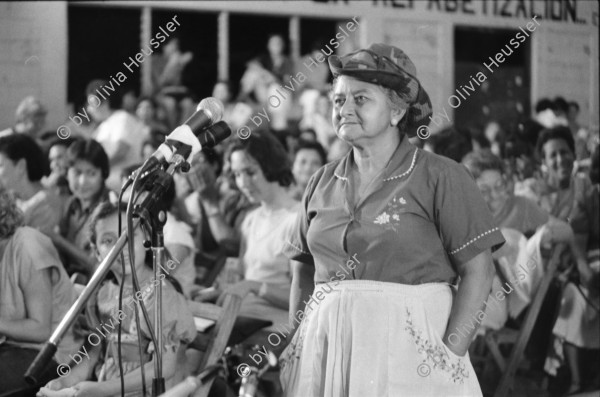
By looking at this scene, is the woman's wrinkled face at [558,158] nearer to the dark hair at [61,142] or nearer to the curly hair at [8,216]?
the dark hair at [61,142]

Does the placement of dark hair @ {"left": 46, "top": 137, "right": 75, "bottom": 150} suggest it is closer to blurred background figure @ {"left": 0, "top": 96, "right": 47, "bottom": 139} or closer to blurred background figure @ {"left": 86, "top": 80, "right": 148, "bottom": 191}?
blurred background figure @ {"left": 86, "top": 80, "right": 148, "bottom": 191}

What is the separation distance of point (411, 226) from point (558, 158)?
11.2 ft

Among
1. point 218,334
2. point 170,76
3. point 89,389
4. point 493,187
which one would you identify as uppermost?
point 170,76

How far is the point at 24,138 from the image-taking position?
5461mm

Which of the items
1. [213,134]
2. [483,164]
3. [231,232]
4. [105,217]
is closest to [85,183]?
[231,232]

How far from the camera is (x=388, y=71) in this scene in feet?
9.66

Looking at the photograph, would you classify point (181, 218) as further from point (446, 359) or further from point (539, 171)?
point (446, 359)

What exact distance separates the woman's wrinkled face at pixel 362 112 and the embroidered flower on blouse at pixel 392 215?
8.0 inches

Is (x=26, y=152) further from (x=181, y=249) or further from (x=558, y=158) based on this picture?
(x=558, y=158)

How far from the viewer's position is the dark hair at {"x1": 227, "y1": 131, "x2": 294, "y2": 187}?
5.02 meters

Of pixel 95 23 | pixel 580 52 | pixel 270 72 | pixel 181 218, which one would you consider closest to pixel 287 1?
pixel 270 72

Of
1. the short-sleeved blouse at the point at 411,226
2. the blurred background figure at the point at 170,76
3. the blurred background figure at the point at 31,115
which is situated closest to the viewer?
the short-sleeved blouse at the point at 411,226

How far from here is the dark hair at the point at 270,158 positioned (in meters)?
5.02

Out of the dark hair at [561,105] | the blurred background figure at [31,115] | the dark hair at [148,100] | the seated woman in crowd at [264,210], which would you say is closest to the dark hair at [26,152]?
the seated woman in crowd at [264,210]
